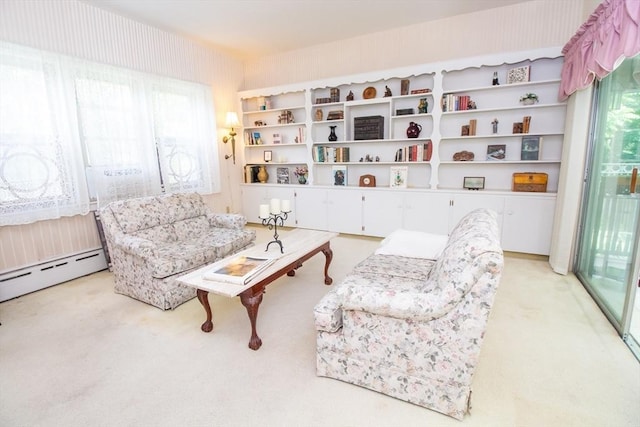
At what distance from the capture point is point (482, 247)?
1365 millimetres

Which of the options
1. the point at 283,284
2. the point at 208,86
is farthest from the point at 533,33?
the point at 208,86

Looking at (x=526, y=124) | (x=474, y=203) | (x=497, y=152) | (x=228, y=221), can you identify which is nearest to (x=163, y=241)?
(x=228, y=221)

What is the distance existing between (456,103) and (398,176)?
3.73 feet

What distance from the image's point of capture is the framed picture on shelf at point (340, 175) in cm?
471

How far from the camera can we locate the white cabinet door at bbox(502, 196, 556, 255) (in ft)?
11.4

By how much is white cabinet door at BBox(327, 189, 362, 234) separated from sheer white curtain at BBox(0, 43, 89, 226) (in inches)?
121

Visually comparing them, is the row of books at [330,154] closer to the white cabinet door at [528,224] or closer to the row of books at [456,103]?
the row of books at [456,103]

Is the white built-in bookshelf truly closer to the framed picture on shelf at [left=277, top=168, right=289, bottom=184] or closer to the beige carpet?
the framed picture on shelf at [left=277, top=168, right=289, bottom=184]

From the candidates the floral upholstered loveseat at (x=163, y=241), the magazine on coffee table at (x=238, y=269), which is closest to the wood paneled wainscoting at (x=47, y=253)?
the floral upholstered loveseat at (x=163, y=241)

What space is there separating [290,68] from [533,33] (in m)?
3.34

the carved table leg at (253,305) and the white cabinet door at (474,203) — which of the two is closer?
the carved table leg at (253,305)

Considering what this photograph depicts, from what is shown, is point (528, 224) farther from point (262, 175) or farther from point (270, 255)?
point (262, 175)

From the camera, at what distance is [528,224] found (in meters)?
3.57

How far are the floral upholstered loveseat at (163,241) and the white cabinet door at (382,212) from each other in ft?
5.79
